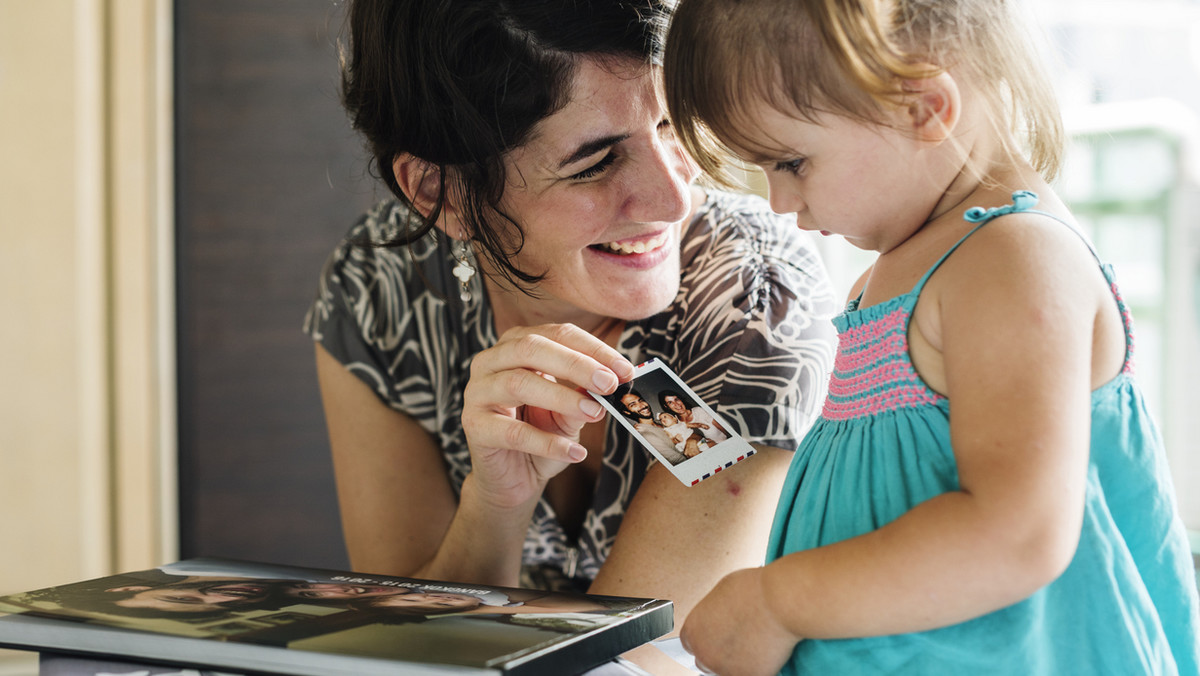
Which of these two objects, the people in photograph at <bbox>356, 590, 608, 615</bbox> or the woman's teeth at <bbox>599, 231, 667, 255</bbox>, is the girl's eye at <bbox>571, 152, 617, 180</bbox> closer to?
the woman's teeth at <bbox>599, 231, 667, 255</bbox>

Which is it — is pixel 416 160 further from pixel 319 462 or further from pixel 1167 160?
pixel 1167 160

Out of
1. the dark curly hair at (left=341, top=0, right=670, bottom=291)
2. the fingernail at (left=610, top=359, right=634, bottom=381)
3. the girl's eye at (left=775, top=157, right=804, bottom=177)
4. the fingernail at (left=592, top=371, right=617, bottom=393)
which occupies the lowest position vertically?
the fingernail at (left=592, top=371, right=617, bottom=393)

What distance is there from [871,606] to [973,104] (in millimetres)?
371

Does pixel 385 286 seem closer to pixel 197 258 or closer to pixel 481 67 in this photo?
pixel 481 67

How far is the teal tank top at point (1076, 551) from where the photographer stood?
25.1 inches

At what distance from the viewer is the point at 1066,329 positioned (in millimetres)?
583

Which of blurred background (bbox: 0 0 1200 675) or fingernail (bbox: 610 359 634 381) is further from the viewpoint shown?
blurred background (bbox: 0 0 1200 675)

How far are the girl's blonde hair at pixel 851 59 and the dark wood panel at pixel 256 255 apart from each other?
4.30ft

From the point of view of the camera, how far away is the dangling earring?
3.95 ft

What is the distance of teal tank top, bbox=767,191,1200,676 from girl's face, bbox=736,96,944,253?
2.7 inches

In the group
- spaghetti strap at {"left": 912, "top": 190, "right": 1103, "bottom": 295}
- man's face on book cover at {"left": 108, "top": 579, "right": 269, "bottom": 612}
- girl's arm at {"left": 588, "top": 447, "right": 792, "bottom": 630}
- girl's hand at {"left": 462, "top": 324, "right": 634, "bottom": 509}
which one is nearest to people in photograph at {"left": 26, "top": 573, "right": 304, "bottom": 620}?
man's face on book cover at {"left": 108, "top": 579, "right": 269, "bottom": 612}

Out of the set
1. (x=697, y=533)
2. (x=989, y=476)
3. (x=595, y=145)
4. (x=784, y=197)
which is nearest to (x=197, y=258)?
(x=595, y=145)

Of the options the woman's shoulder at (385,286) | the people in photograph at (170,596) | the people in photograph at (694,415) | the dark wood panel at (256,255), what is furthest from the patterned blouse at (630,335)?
the dark wood panel at (256,255)

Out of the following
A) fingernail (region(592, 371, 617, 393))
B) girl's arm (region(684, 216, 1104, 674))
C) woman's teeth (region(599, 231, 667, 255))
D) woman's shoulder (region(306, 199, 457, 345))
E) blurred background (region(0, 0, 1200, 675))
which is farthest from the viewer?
blurred background (region(0, 0, 1200, 675))
